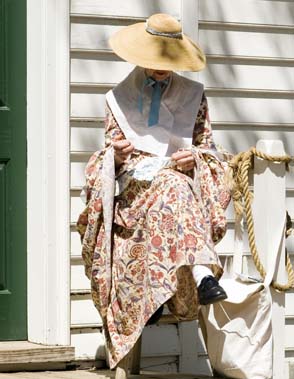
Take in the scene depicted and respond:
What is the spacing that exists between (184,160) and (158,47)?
572 mm

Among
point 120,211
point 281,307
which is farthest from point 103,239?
point 281,307

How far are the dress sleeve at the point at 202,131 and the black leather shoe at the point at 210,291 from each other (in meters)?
0.82

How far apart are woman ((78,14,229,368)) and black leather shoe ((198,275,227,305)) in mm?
80

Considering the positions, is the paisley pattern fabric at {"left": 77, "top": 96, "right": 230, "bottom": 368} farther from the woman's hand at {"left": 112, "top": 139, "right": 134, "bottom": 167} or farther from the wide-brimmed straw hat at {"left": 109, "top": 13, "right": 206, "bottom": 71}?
the wide-brimmed straw hat at {"left": 109, "top": 13, "right": 206, "bottom": 71}

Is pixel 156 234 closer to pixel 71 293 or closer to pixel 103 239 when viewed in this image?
pixel 103 239

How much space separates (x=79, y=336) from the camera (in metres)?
6.40

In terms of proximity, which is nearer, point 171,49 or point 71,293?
point 171,49

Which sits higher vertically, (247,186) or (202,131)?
(202,131)

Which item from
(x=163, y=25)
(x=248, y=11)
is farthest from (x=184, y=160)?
(x=248, y=11)

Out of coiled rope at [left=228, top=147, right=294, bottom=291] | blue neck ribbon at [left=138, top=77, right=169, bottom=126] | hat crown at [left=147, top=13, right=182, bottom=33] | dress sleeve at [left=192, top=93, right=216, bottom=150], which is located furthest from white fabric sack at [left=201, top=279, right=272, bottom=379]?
hat crown at [left=147, top=13, right=182, bottom=33]

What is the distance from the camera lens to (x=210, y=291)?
5.22 metres

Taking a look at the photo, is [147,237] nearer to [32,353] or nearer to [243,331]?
[243,331]

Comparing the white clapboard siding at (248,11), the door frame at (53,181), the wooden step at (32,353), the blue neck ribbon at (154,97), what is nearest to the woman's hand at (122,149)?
the blue neck ribbon at (154,97)

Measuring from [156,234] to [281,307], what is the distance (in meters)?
0.72
